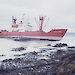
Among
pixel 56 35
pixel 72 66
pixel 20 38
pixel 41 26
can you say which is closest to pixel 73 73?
pixel 72 66

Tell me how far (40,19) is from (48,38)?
459 inches

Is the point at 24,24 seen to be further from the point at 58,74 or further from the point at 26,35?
the point at 58,74

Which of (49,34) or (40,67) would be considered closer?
(40,67)

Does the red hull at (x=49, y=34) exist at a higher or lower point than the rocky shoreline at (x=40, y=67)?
lower

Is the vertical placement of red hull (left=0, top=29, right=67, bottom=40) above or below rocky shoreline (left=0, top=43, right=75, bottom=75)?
below

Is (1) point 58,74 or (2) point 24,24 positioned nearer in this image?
(1) point 58,74

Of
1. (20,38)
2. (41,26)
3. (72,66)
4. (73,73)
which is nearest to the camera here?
(73,73)

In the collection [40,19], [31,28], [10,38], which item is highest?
[40,19]

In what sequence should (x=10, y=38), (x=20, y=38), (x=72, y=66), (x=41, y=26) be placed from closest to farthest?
1. (x=72, y=66)
2. (x=41, y=26)
3. (x=20, y=38)
4. (x=10, y=38)

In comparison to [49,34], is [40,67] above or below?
above

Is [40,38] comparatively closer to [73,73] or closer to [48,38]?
[48,38]

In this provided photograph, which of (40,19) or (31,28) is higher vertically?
(40,19)

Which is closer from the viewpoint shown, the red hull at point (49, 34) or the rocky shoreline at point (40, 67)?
the rocky shoreline at point (40, 67)

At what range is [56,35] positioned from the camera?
5572cm
